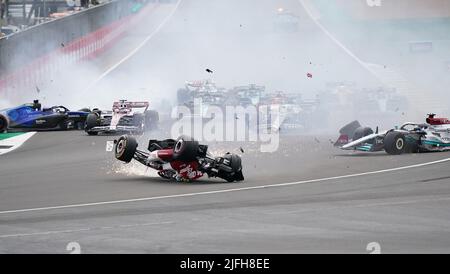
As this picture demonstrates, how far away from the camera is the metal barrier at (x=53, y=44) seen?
1911 inches

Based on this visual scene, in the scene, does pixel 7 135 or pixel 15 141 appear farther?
pixel 7 135

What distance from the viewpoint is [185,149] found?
2356 centimetres

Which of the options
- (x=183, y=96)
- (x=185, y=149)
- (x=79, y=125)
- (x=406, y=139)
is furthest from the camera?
(x=183, y=96)

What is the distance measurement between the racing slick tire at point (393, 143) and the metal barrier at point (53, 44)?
74.0 feet

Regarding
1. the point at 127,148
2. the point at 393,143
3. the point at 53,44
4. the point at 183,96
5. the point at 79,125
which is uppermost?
the point at 53,44

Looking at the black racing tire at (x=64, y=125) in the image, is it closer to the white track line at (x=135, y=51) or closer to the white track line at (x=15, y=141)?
the white track line at (x=15, y=141)

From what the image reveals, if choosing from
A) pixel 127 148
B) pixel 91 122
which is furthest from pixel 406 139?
pixel 91 122

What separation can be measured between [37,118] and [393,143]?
609 inches

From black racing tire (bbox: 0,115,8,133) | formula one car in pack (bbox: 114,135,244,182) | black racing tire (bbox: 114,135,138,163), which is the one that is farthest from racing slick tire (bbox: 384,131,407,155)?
black racing tire (bbox: 0,115,8,133)

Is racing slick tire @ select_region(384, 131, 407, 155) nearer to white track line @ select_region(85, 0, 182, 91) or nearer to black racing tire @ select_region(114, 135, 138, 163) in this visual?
black racing tire @ select_region(114, 135, 138, 163)

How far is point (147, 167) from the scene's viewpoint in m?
26.5

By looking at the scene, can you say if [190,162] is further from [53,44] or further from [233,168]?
[53,44]

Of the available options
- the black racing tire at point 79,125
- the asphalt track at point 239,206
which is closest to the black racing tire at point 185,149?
the asphalt track at point 239,206
